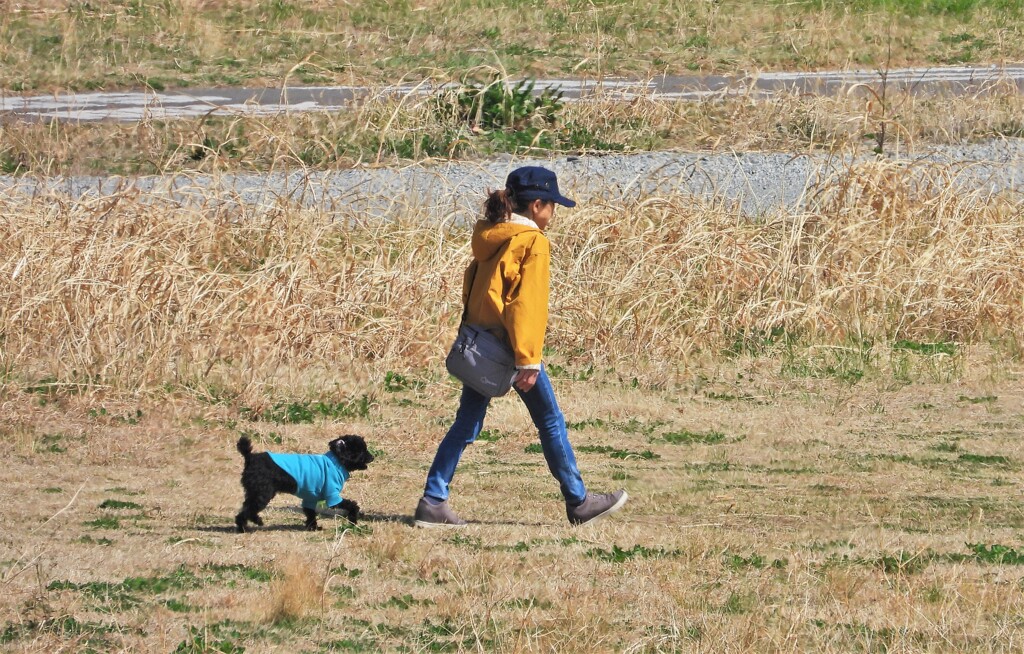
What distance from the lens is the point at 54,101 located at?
16781mm

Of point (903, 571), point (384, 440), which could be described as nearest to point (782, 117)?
point (384, 440)

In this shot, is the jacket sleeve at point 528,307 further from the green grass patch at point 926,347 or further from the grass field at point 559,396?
the green grass patch at point 926,347

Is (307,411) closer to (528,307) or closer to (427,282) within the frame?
(427,282)

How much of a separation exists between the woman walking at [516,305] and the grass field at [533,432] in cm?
30

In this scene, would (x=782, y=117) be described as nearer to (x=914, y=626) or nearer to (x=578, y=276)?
(x=578, y=276)

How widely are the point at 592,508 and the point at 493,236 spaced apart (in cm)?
143

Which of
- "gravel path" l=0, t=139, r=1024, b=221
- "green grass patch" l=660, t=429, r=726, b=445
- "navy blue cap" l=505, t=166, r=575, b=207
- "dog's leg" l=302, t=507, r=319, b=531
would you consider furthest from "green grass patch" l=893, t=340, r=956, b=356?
"dog's leg" l=302, t=507, r=319, b=531

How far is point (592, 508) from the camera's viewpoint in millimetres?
6488

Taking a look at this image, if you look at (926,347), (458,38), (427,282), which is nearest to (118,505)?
(427,282)

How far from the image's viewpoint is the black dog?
6.06m

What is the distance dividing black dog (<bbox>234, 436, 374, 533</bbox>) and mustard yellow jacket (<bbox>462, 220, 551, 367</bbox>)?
0.89 metres

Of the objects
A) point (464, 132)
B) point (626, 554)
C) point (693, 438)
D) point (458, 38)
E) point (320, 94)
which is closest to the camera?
point (626, 554)

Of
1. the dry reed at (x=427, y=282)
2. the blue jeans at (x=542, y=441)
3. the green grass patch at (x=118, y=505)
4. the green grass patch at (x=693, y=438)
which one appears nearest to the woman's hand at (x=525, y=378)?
the blue jeans at (x=542, y=441)

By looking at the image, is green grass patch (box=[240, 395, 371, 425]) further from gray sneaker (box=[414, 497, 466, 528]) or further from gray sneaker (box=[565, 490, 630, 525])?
gray sneaker (box=[565, 490, 630, 525])
